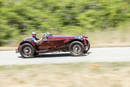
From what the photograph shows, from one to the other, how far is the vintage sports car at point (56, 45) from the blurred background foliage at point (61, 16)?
21.5 ft

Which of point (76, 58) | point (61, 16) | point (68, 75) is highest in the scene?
point (61, 16)

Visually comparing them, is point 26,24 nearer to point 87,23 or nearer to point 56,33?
point 56,33

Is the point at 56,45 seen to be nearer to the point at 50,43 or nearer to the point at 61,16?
the point at 50,43

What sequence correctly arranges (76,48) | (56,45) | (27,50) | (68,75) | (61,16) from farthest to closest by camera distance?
(61,16), (27,50), (56,45), (76,48), (68,75)

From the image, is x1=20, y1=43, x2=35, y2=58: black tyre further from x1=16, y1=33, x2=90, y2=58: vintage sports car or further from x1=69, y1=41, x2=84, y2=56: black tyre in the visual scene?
x1=69, y1=41, x2=84, y2=56: black tyre

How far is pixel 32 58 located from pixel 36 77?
4.49 meters

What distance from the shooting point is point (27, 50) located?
14.9m

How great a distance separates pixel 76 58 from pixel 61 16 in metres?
9.49

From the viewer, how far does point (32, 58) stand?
584 inches

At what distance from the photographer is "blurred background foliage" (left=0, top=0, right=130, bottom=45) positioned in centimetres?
2183

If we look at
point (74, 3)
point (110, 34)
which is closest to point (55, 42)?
point (110, 34)

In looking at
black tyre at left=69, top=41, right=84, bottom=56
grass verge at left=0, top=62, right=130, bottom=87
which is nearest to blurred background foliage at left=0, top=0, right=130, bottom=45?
black tyre at left=69, top=41, right=84, bottom=56

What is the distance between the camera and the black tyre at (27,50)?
580 inches

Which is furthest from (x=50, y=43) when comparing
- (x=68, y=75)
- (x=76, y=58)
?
(x=68, y=75)
